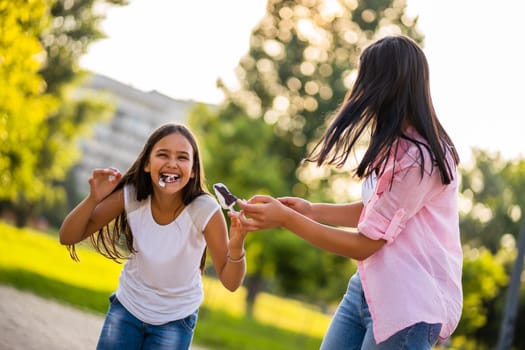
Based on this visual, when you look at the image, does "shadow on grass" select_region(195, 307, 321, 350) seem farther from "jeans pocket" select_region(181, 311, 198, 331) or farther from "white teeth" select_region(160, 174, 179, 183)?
"white teeth" select_region(160, 174, 179, 183)

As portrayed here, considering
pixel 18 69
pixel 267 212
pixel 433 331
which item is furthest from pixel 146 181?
pixel 18 69

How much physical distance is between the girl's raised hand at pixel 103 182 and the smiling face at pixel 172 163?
19 centimetres

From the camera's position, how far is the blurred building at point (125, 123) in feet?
369

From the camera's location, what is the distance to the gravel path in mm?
8484

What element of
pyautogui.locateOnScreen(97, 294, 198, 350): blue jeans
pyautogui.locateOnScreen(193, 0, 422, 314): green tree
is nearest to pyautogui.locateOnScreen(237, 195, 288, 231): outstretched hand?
pyautogui.locateOnScreen(97, 294, 198, 350): blue jeans

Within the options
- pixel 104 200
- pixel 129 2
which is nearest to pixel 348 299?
pixel 104 200

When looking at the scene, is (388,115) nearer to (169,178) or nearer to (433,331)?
(433,331)

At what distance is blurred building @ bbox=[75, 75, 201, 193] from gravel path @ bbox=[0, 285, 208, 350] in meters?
97.8

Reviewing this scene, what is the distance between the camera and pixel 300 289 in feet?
93.8

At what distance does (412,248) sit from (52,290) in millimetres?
13919

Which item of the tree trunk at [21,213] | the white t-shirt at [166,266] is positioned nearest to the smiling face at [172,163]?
the white t-shirt at [166,266]

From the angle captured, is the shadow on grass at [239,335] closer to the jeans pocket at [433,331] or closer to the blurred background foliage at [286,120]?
the blurred background foliage at [286,120]

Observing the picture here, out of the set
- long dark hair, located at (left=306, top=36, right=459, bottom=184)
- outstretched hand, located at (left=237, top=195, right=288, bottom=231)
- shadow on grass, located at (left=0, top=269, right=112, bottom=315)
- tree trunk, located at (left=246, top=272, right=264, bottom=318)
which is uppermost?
long dark hair, located at (left=306, top=36, right=459, bottom=184)

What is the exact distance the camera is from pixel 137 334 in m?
4.14
